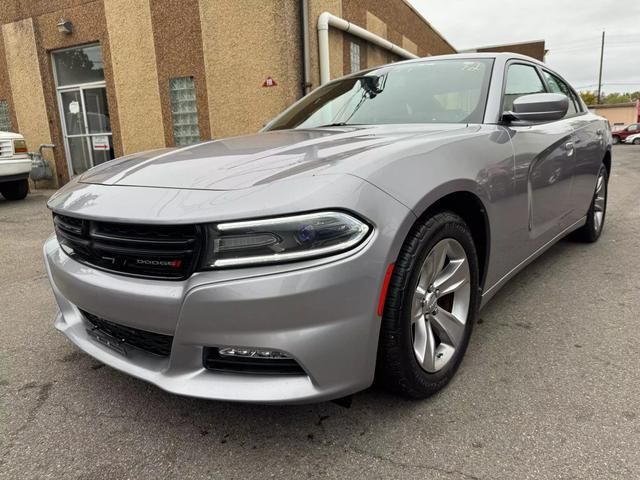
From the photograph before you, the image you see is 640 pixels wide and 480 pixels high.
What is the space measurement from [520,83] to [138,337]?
2639mm

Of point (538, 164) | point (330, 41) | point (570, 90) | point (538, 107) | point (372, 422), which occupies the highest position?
point (330, 41)

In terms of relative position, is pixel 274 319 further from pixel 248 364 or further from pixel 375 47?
pixel 375 47

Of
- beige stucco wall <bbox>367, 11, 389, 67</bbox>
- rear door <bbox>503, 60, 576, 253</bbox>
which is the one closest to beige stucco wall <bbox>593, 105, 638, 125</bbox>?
beige stucco wall <bbox>367, 11, 389, 67</bbox>

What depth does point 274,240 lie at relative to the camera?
151cm

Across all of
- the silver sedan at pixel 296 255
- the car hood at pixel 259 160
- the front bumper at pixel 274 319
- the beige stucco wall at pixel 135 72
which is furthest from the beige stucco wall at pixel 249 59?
the front bumper at pixel 274 319

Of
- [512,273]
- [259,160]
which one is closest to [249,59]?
[512,273]

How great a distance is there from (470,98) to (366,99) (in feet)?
2.16

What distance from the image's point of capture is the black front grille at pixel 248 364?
1580 millimetres

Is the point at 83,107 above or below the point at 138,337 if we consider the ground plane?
above

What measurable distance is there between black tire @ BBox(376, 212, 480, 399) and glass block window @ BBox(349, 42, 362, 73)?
→ 8.36 meters

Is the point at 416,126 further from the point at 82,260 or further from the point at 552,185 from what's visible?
the point at 82,260

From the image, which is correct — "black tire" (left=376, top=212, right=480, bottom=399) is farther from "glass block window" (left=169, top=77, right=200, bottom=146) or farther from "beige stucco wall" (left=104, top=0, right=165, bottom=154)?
"beige stucco wall" (left=104, top=0, right=165, bottom=154)

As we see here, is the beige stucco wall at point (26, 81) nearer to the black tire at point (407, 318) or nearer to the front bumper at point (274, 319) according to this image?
the front bumper at point (274, 319)

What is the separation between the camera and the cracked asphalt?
1.66 meters
